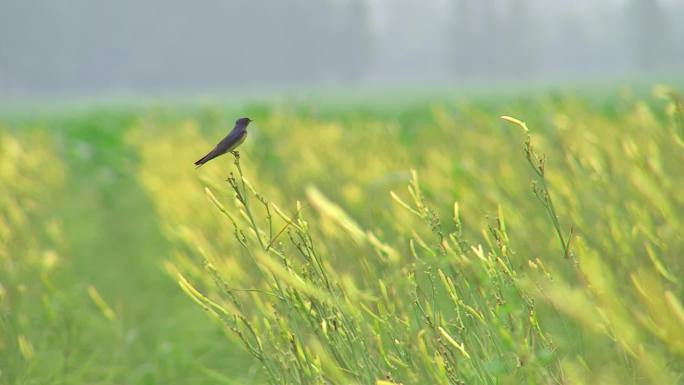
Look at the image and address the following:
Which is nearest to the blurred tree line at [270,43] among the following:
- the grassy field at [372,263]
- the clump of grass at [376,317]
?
the grassy field at [372,263]

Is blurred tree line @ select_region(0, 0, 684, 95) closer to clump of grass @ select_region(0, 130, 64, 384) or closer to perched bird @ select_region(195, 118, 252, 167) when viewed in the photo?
clump of grass @ select_region(0, 130, 64, 384)

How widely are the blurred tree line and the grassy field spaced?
213ft

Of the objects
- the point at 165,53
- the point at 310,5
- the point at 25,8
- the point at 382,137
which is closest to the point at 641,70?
the point at 310,5

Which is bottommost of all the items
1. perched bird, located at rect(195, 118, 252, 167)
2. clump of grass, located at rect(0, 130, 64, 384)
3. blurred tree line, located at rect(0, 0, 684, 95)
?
blurred tree line, located at rect(0, 0, 684, 95)

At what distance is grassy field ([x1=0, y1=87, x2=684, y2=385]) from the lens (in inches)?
64.6

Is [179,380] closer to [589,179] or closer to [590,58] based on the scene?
[589,179]

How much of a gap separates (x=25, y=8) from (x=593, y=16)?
6511 centimetres

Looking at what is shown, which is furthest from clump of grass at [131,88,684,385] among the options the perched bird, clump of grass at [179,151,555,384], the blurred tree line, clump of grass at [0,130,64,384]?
the blurred tree line

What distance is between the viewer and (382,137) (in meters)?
5.47

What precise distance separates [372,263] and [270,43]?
285 feet

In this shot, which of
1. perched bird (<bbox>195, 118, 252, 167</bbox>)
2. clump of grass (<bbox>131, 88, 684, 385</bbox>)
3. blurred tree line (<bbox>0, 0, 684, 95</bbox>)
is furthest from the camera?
blurred tree line (<bbox>0, 0, 684, 95</bbox>)

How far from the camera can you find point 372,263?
8.59 ft

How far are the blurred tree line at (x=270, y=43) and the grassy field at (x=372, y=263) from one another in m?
65.0

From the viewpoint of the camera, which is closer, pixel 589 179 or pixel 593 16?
pixel 589 179
